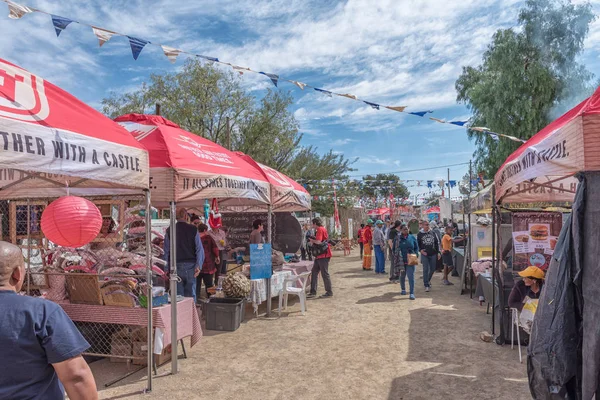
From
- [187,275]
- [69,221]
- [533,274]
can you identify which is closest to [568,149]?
[533,274]

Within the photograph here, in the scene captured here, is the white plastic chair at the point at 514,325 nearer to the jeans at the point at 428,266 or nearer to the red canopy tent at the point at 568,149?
the red canopy tent at the point at 568,149

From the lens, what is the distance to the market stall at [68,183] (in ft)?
9.47

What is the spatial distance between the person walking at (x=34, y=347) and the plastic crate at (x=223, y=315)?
539cm

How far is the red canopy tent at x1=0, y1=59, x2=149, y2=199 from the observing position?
108 inches

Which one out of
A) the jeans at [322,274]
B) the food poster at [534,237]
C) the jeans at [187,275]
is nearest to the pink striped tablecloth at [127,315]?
the jeans at [187,275]

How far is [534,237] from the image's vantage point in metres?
6.73

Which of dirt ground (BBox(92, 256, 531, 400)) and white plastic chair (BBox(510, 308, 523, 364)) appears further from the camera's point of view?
white plastic chair (BBox(510, 308, 523, 364))

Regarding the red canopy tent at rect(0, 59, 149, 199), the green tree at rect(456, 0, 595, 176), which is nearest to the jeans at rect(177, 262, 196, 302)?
the red canopy tent at rect(0, 59, 149, 199)

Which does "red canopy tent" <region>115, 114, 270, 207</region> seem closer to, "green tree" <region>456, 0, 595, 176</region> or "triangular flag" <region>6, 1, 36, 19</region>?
"triangular flag" <region>6, 1, 36, 19</region>

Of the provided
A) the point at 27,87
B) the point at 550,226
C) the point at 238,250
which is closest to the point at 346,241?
the point at 238,250

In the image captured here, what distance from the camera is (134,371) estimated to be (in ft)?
17.1

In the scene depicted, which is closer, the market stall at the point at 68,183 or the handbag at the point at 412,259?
the market stall at the point at 68,183

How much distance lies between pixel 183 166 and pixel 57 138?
225 cm

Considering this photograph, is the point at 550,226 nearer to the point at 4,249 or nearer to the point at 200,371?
the point at 200,371
